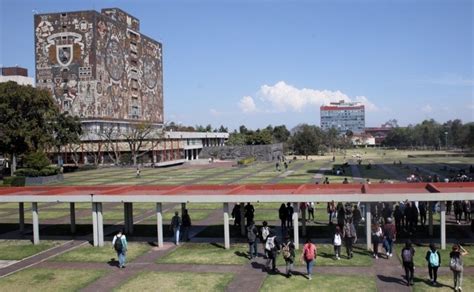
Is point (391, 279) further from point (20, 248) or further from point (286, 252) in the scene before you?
point (20, 248)

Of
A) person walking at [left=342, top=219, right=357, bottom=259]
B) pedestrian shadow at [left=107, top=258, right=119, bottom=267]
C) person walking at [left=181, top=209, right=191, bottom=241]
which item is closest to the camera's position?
person walking at [left=342, top=219, right=357, bottom=259]

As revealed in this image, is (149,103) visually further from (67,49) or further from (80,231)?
(80,231)

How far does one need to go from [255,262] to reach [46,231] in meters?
12.7

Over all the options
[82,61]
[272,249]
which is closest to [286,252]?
[272,249]

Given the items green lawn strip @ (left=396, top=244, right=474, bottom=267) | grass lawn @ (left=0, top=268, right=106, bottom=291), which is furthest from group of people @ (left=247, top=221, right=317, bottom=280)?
grass lawn @ (left=0, top=268, right=106, bottom=291)

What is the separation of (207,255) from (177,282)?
3.30m

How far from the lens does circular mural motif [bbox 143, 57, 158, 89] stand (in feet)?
354

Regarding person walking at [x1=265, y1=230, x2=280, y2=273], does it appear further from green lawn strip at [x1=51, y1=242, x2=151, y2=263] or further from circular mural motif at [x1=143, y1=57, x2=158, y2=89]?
circular mural motif at [x1=143, y1=57, x2=158, y2=89]

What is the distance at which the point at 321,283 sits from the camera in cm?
1470

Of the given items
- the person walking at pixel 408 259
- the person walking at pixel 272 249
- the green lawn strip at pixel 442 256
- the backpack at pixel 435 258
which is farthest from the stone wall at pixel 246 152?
the backpack at pixel 435 258

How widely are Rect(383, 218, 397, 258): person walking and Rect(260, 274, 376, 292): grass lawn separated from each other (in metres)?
2.50

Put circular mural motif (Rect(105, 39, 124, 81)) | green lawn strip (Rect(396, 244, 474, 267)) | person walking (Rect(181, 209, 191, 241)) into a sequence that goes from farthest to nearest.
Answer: circular mural motif (Rect(105, 39, 124, 81))
person walking (Rect(181, 209, 191, 241))
green lawn strip (Rect(396, 244, 474, 267))

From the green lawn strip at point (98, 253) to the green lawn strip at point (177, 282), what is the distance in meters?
2.61

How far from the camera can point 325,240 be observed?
2038 centimetres
